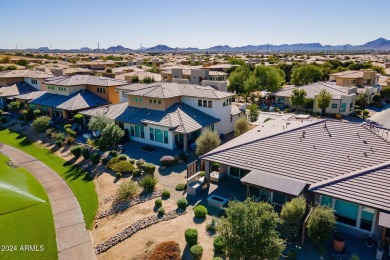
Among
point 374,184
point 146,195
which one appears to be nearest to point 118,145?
point 146,195

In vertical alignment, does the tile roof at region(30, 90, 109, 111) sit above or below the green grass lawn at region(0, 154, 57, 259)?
above

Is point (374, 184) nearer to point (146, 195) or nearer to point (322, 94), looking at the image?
point (146, 195)

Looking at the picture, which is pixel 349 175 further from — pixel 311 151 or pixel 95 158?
pixel 95 158

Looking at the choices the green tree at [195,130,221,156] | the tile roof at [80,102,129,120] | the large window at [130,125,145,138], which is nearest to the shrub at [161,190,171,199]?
the green tree at [195,130,221,156]

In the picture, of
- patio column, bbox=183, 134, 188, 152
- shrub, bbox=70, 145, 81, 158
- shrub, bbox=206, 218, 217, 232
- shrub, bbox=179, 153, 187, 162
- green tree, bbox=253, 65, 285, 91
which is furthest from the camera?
green tree, bbox=253, 65, 285, 91

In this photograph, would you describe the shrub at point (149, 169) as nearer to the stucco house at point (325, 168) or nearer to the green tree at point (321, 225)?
the stucco house at point (325, 168)

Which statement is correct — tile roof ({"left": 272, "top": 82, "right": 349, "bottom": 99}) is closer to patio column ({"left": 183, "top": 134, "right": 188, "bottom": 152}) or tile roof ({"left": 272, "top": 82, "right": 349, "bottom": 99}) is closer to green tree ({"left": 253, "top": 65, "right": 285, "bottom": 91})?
green tree ({"left": 253, "top": 65, "right": 285, "bottom": 91})
